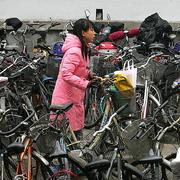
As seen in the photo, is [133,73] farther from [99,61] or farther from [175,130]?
[99,61]

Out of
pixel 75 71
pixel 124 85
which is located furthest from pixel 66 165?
pixel 75 71

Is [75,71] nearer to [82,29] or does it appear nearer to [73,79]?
[73,79]

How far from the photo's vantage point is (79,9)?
1193 centimetres

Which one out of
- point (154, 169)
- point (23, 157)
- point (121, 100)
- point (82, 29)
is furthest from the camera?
point (82, 29)

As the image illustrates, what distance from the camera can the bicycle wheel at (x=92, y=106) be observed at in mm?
7418

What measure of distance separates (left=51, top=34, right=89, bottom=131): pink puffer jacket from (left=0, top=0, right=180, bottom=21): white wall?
592cm

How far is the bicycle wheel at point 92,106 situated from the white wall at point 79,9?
183 inches

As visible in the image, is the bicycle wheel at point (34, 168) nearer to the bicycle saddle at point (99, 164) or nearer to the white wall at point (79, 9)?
the bicycle saddle at point (99, 164)

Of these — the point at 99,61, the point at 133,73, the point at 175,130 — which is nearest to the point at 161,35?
the point at 99,61

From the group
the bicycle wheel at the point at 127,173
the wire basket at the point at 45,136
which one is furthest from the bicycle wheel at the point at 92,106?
the bicycle wheel at the point at 127,173

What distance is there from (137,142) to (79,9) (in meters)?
7.41

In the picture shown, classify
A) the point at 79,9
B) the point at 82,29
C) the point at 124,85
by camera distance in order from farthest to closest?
the point at 79,9
the point at 82,29
the point at 124,85

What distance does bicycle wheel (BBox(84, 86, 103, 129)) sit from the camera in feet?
24.3

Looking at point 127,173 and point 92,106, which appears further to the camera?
point 92,106
